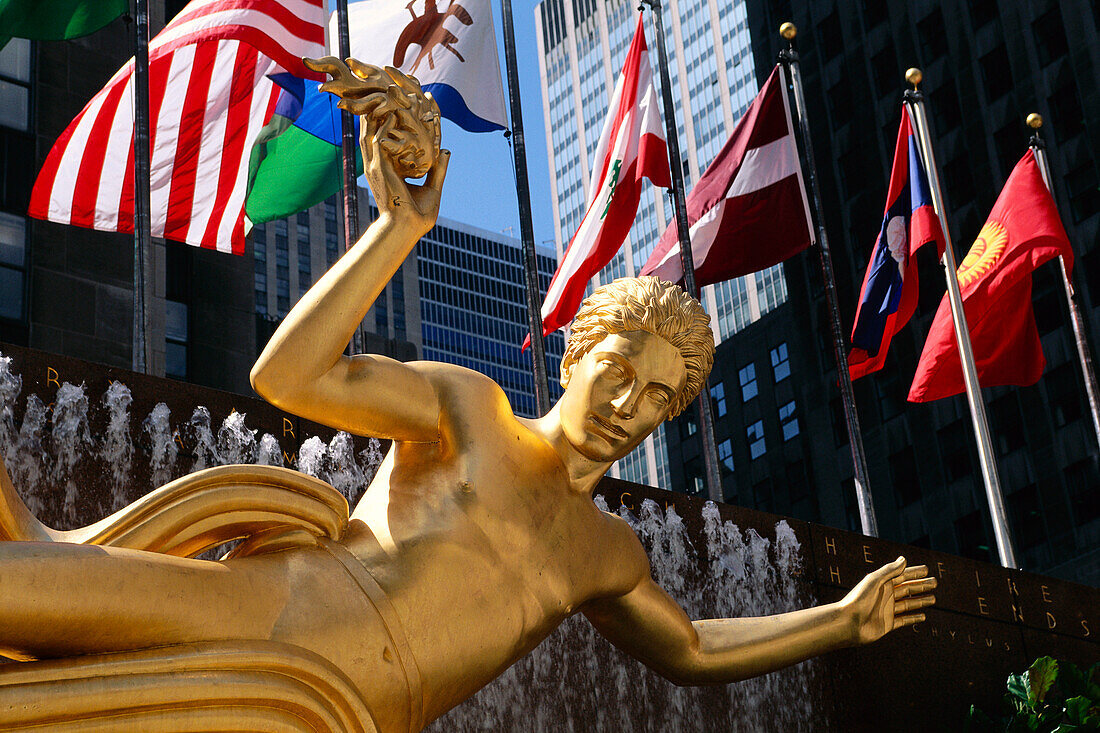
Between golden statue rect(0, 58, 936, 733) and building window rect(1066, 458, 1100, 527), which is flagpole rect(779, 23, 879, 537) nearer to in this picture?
golden statue rect(0, 58, 936, 733)

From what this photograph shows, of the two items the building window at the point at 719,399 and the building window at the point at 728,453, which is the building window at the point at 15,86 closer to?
the building window at the point at 719,399

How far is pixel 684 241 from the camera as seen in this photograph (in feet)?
49.9

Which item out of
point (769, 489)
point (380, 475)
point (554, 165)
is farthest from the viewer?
point (554, 165)

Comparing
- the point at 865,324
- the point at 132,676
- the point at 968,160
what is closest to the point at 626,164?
the point at 865,324

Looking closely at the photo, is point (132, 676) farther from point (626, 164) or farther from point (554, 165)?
point (554, 165)

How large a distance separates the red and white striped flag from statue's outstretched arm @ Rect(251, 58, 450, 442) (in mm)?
8052

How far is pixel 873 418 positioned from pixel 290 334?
4331 centimetres

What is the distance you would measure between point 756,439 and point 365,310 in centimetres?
5077

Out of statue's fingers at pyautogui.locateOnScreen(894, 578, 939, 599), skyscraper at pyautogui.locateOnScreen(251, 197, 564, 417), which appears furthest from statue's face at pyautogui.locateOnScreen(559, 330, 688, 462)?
skyscraper at pyautogui.locateOnScreen(251, 197, 564, 417)

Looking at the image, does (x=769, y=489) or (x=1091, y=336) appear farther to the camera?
(x=769, y=489)

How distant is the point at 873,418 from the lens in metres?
46.2

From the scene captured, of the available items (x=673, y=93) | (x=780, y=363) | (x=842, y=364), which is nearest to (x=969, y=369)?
(x=842, y=364)

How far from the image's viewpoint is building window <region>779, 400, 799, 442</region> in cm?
5206

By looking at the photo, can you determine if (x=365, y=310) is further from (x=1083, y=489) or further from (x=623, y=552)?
(x=1083, y=489)
